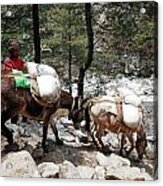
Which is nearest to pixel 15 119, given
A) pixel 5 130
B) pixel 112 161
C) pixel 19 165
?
pixel 5 130

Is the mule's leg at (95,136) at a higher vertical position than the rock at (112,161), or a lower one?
higher

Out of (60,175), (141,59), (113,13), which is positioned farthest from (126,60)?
(60,175)

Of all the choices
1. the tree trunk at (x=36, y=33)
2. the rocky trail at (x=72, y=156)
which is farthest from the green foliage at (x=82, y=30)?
the rocky trail at (x=72, y=156)

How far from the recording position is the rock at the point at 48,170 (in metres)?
2.05

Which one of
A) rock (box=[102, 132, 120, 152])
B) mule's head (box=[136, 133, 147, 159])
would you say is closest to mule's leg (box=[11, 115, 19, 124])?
rock (box=[102, 132, 120, 152])

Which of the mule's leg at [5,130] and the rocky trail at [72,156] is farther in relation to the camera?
the mule's leg at [5,130]

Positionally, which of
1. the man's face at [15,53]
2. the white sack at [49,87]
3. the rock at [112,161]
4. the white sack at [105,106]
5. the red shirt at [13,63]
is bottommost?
the rock at [112,161]

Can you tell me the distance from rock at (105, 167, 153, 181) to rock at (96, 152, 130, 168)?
1 centimetres

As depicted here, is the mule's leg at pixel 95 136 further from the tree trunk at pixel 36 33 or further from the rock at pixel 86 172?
the tree trunk at pixel 36 33

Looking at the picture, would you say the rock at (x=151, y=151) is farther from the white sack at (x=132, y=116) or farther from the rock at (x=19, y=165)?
the rock at (x=19, y=165)

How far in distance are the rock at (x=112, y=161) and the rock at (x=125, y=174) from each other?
0.05 ft

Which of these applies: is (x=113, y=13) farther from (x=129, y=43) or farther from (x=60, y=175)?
(x=60, y=175)

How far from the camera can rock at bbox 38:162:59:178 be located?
2053 millimetres

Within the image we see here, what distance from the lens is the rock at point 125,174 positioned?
1994 millimetres
